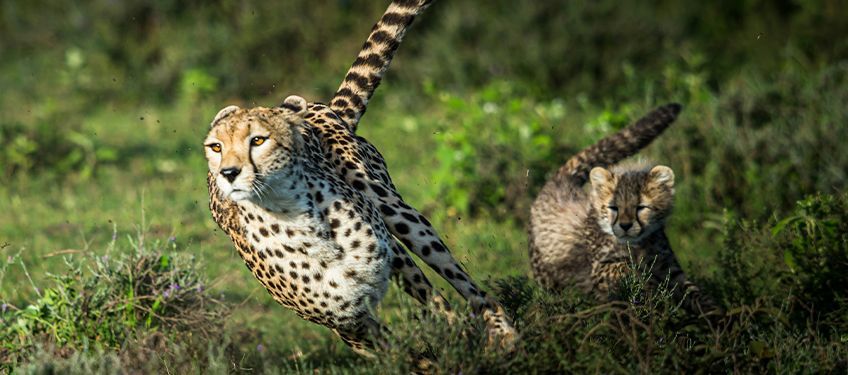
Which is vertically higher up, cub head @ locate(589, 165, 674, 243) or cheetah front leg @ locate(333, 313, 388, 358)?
cheetah front leg @ locate(333, 313, 388, 358)

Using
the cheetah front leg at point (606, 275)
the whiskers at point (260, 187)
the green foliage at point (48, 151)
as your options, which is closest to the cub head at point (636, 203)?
the cheetah front leg at point (606, 275)

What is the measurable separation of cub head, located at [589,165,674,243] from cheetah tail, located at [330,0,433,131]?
111 centimetres

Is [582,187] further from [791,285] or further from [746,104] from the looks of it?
[746,104]

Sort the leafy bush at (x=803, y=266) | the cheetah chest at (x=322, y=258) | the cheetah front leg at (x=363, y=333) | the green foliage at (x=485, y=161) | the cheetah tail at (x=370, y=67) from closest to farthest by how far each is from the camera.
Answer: the cheetah chest at (x=322, y=258), the cheetah front leg at (x=363, y=333), the leafy bush at (x=803, y=266), the cheetah tail at (x=370, y=67), the green foliage at (x=485, y=161)

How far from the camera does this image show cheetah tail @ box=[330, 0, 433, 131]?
5.04 m

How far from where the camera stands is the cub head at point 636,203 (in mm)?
4676

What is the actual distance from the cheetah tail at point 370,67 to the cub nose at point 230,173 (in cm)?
152

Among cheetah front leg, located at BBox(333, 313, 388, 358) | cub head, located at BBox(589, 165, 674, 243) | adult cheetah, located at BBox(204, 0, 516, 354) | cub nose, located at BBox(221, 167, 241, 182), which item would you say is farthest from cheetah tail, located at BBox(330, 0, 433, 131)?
cub nose, located at BBox(221, 167, 241, 182)

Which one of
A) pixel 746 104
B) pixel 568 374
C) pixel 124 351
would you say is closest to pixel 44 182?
pixel 124 351

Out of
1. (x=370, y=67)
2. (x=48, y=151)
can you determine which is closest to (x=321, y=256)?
(x=370, y=67)

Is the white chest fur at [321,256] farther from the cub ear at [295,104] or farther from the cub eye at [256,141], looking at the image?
the cub ear at [295,104]

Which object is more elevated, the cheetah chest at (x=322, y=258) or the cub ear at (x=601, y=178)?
the cheetah chest at (x=322, y=258)

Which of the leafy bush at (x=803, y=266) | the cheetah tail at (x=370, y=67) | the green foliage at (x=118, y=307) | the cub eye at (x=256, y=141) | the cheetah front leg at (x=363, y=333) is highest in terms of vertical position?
the cub eye at (x=256, y=141)

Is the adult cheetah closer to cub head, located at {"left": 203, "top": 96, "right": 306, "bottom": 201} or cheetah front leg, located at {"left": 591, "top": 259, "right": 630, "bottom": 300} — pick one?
cub head, located at {"left": 203, "top": 96, "right": 306, "bottom": 201}
